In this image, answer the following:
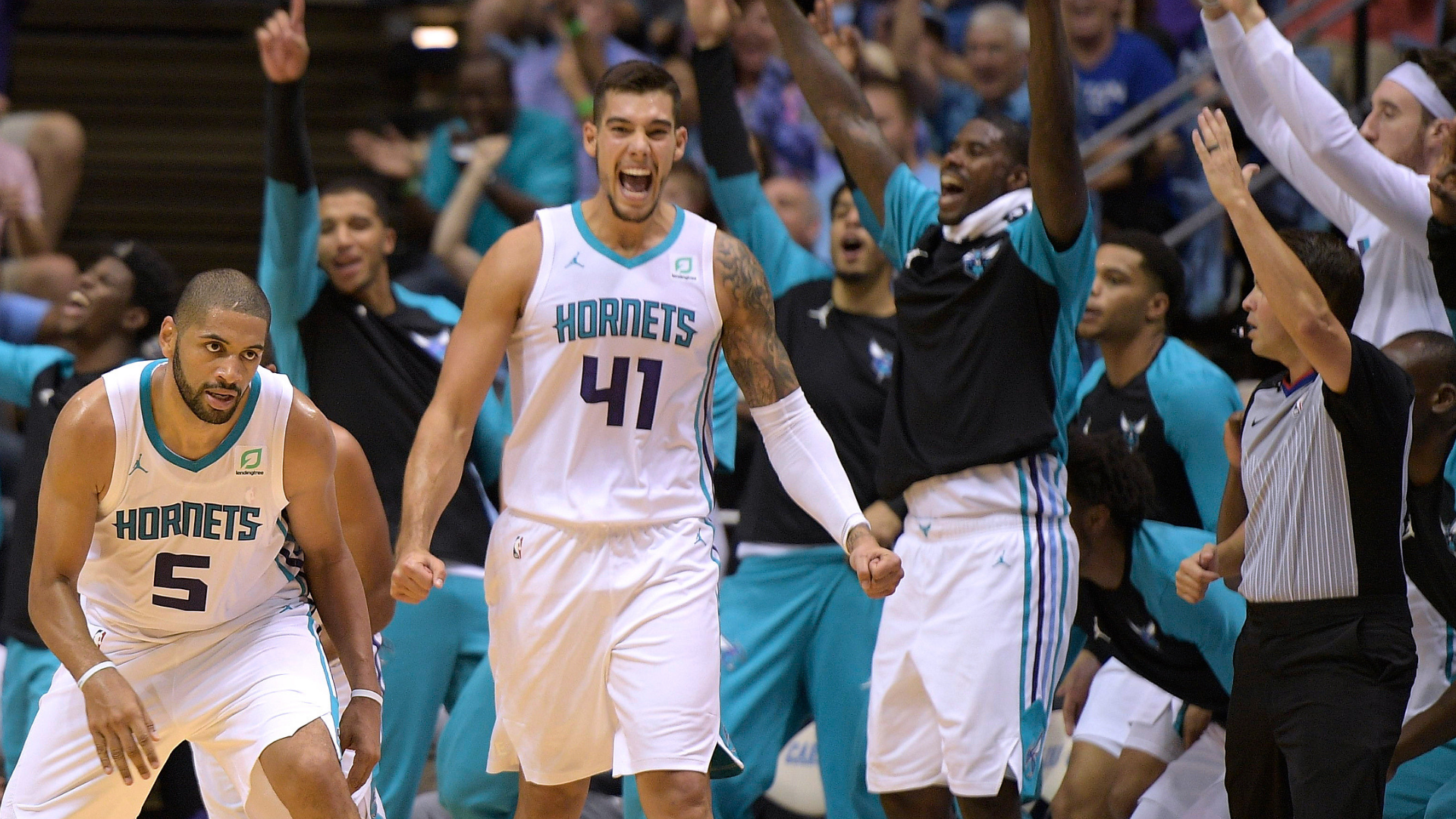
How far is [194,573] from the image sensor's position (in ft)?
15.1

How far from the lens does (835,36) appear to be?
624cm

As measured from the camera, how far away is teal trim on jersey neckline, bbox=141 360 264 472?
4.48 m

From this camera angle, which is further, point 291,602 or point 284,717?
point 291,602

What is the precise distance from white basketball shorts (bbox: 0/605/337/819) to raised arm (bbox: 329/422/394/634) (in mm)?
383

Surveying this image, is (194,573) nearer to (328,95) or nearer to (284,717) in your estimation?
(284,717)

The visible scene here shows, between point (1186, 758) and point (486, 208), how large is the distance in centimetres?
451

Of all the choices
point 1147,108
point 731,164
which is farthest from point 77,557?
point 1147,108

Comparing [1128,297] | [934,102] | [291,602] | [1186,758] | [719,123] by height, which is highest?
[934,102]

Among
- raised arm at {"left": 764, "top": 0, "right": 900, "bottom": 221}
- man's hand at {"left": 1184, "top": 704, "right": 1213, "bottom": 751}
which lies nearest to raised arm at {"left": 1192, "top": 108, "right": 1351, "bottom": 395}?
raised arm at {"left": 764, "top": 0, "right": 900, "bottom": 221}

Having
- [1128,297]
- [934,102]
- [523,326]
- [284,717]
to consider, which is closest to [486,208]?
[934,102]

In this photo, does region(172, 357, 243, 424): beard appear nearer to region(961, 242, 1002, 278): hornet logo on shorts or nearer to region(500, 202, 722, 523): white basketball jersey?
region(500, 202, 722, 523): white basketball jersey

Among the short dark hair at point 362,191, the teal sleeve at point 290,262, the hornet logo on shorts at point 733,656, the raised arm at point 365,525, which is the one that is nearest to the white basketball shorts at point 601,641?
the raised arm at point 365,525

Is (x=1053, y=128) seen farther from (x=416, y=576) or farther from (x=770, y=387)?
(x=416, y=576)

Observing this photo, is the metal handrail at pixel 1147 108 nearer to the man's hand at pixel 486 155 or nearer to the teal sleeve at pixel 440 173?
the man's hand at pixel 486 155
